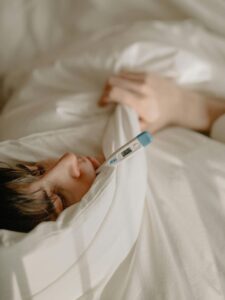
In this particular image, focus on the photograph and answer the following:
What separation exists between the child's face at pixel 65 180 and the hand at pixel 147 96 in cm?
18

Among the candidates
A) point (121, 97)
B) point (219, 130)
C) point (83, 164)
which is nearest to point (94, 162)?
point (83, 164)

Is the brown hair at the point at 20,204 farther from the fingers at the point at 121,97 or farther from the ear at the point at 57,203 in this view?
the fingers at the point at 121,97

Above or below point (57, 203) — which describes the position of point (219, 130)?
below

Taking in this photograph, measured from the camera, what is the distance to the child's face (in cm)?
66

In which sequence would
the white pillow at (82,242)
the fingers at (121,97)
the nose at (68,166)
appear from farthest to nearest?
the fingers at (121,97) < the nose at (68,166) < the white pillow at (82,242)

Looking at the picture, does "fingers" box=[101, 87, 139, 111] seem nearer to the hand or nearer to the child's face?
the hand

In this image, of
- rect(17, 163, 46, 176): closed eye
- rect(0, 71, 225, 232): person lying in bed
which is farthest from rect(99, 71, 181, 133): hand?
rect(17, 163, 46, 176): closed eye

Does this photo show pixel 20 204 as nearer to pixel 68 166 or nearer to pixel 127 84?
pixel 68 166

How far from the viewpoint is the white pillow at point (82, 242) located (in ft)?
1.85

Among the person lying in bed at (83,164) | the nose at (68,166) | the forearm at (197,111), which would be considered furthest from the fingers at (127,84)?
the nose at (68,166)

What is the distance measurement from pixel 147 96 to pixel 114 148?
17 cm

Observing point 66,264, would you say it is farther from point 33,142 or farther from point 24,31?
point 24,31

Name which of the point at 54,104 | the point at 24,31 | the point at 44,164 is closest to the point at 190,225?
the point at 44,164

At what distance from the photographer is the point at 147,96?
854 mm
